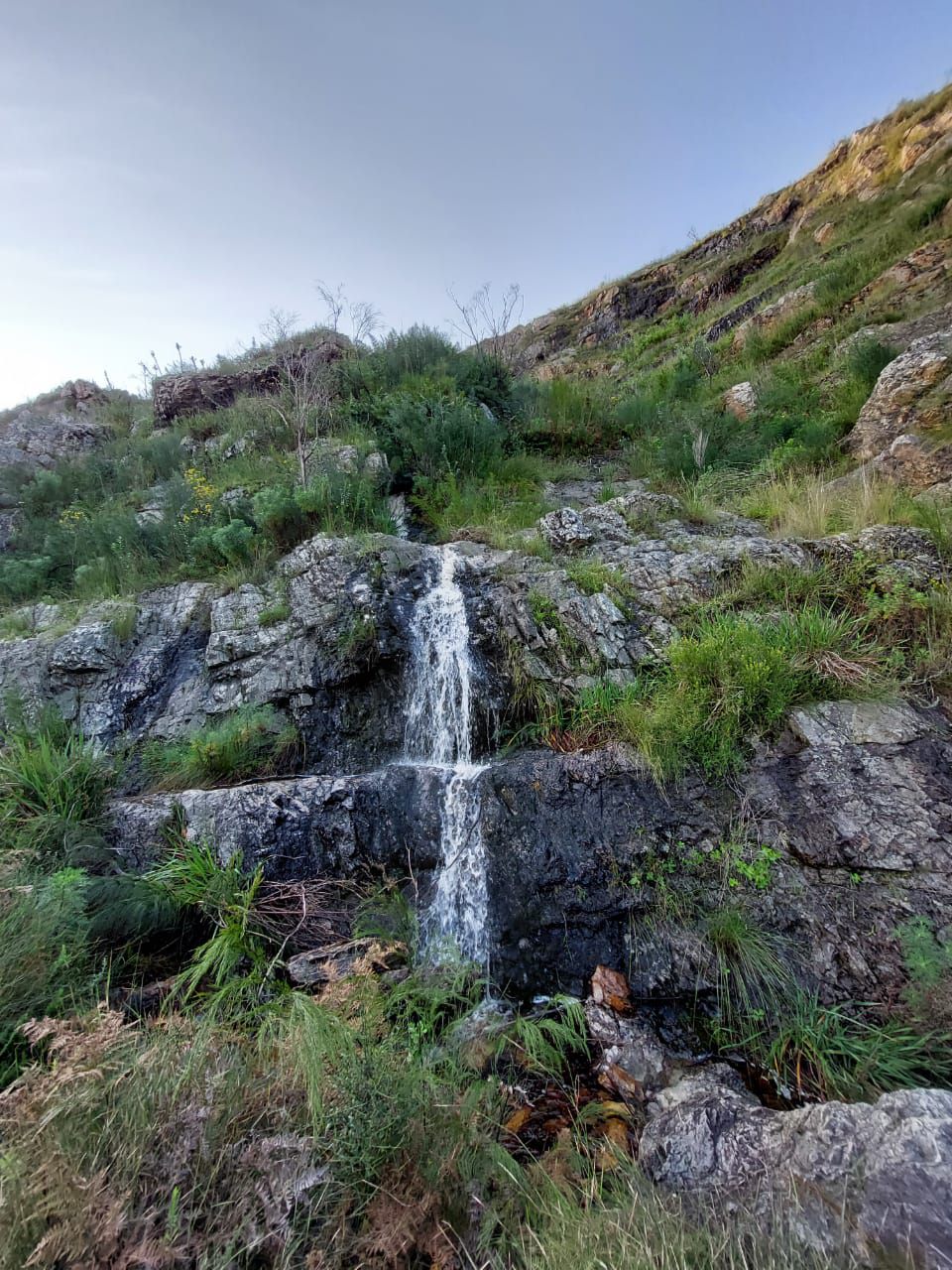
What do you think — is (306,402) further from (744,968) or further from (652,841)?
(744,968)

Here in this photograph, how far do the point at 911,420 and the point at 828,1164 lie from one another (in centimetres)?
704

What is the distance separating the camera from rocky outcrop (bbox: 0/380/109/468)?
9.37 meters

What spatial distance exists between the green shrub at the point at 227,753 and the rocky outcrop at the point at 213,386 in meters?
9.35

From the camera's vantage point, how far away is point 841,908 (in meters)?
2.50

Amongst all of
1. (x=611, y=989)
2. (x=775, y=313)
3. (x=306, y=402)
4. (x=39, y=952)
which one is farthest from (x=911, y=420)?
(x=39, y=952)

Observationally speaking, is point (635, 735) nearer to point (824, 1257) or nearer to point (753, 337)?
point (824, 1257)

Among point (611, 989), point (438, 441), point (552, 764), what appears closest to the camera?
point (611, 989)

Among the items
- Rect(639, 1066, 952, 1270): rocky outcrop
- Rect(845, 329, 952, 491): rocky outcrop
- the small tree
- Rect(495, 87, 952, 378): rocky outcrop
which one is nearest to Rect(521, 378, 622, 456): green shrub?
Rect(495, 87, 952, 378): rocky outcrop

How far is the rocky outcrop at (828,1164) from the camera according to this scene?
1.22 metres

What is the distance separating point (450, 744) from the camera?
415 centimetres

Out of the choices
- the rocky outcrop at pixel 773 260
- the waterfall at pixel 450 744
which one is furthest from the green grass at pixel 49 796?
the rocky outcrop at pixel 773 260

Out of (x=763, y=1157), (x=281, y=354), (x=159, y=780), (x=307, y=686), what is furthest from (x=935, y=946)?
(x=281, y=354)

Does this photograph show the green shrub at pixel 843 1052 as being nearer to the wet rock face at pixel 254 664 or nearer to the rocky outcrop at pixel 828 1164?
the rocky outcrop at pixel 828 1164

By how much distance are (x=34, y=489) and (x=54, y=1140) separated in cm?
997
